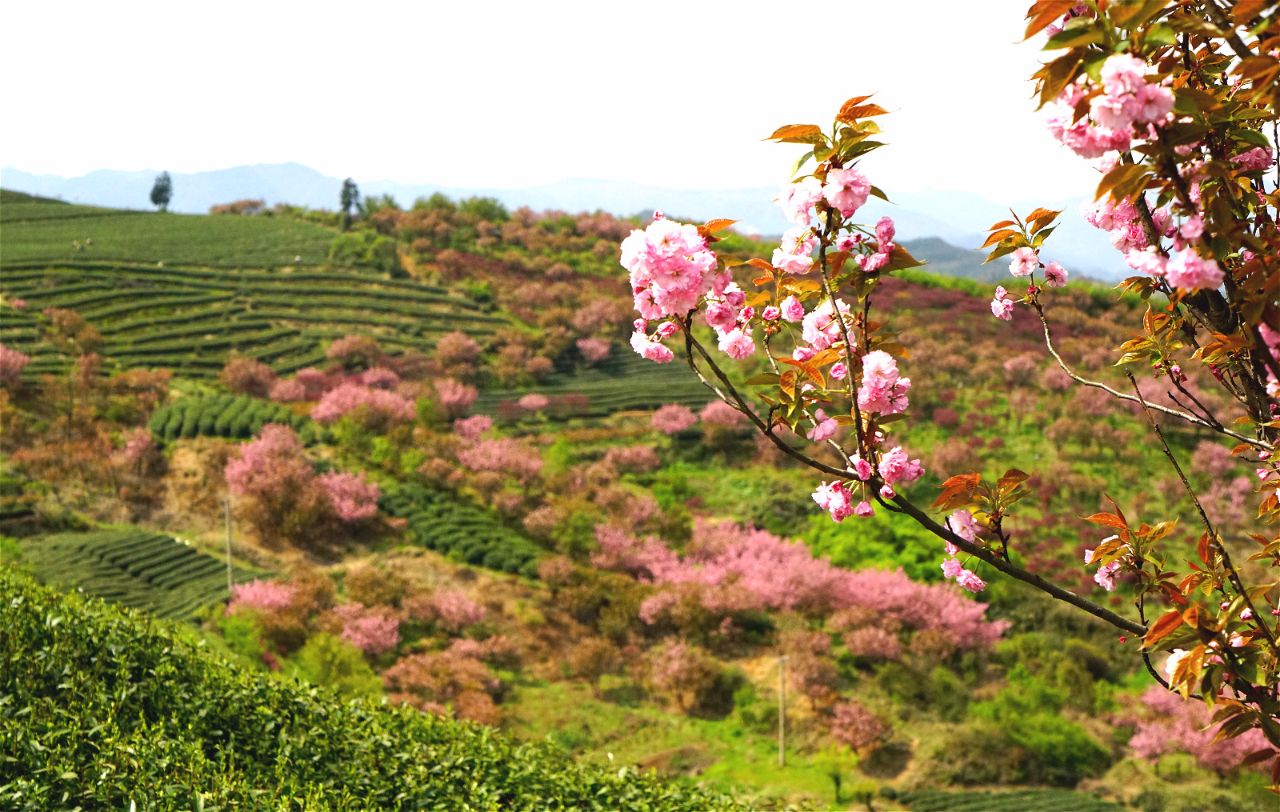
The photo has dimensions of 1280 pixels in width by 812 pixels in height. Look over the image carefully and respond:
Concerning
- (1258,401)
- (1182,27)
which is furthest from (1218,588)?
(1182,27)

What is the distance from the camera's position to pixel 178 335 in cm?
2902

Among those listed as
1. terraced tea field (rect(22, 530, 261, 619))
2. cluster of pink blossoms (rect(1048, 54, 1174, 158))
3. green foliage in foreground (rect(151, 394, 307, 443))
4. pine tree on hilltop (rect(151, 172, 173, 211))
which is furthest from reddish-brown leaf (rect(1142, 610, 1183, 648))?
pine tree on hilltop (rect(151, 172, 173, 211))

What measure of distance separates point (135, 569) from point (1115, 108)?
56.2 ft

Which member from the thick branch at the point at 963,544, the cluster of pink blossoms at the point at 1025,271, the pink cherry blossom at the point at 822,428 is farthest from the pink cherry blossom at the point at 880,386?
the cluster of pink blossoms at the point at 1025,271

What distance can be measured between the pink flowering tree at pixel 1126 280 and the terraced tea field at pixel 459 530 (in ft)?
49.4

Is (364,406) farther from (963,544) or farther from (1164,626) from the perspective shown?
(1164,626)

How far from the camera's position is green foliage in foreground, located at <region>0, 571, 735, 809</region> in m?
4.41

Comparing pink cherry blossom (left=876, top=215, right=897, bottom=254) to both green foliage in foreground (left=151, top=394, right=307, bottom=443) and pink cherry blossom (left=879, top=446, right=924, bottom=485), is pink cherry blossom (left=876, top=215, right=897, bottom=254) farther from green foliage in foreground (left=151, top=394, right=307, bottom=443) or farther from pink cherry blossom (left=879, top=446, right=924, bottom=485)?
green foliage in foreground (left=151, top=394, right=307, bottom=443)

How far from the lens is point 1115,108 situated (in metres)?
2.05

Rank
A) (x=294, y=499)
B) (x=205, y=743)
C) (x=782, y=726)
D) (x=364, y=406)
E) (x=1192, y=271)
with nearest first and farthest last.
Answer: (x=1192, y=271) < (x=205, y=743) < (x=782, y=726) < (x=294, y=499) < (x=364, y=406)

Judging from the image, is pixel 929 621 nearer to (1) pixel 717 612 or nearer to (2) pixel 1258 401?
(1) pixel 717 612

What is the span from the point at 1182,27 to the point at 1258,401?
1.28 metres

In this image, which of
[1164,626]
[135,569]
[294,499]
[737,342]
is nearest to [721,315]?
[737,342]

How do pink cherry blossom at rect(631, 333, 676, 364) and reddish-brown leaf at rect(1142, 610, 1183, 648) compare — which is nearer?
reddish-brown leaf at rect(1142, 610, 1183, 648)
